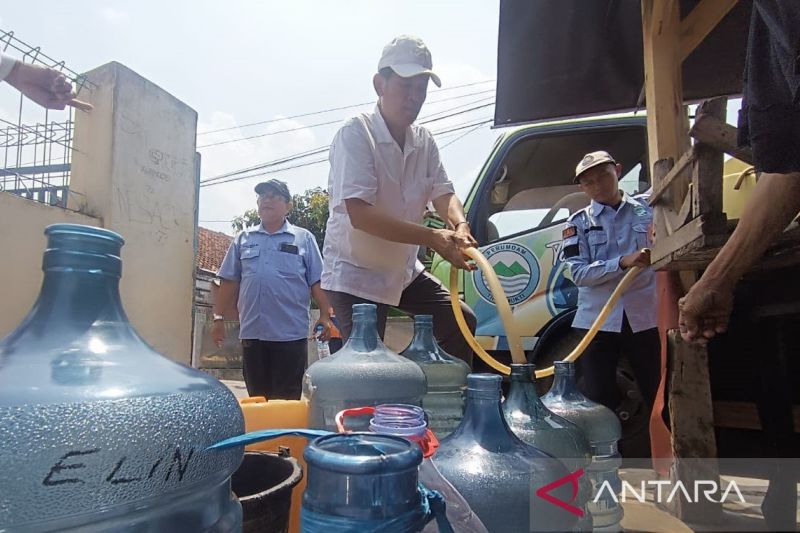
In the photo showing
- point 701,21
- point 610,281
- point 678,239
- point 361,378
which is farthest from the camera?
point 610,281

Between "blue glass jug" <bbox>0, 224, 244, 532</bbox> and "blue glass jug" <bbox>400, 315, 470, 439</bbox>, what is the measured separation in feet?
2.48

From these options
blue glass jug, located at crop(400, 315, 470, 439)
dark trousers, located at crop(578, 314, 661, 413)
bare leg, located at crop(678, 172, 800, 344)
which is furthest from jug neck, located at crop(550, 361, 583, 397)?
dark trousers, located at crop(578, 314, 661, 413)

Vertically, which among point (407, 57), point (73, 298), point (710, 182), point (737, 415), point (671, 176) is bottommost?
point (737, 415)

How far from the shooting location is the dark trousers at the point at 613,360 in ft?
9.00

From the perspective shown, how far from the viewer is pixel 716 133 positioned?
1512 mm

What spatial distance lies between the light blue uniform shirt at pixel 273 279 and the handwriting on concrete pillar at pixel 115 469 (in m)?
3.05

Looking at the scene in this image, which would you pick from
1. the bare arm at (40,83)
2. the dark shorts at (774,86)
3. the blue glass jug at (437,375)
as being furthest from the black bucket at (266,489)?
the bare arm at (40,83)

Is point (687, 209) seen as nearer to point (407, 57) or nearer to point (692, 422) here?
point (692, 422)

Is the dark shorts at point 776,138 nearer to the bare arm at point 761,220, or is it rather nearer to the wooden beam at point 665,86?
the bare arm at point 761,220

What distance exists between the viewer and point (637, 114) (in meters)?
3.76

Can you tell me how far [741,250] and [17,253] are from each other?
587cm

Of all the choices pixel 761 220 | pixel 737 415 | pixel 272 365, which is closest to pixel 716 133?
pixel 761 220

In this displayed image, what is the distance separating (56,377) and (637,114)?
13.2ft

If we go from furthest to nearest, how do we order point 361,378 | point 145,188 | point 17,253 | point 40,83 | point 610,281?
point 145,188 → point 17,253 → point 610,281 → point 40,83 → point 361,378
